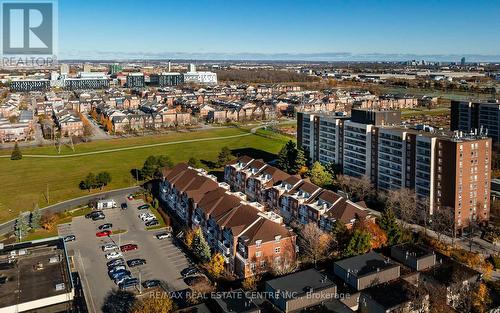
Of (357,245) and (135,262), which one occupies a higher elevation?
(357,245)

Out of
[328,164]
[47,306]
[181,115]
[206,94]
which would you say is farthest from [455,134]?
[206,94]

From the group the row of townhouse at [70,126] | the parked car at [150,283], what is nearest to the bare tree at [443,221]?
the parked car at [150,283]

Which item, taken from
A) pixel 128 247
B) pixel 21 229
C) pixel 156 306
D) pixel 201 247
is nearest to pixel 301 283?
pixel 156 306

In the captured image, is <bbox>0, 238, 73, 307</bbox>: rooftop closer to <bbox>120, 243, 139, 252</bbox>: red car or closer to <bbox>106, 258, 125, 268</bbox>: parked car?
<bbox>106, 258, 125, 268</bbox>: parked car

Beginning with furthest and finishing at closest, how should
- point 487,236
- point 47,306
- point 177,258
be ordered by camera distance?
point 487,236 < point 177,258 < point 47,306

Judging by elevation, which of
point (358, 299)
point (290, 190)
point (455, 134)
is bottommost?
point (358, 299)

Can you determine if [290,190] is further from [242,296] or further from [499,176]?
[499,176]

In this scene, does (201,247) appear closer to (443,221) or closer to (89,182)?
(443,221)
